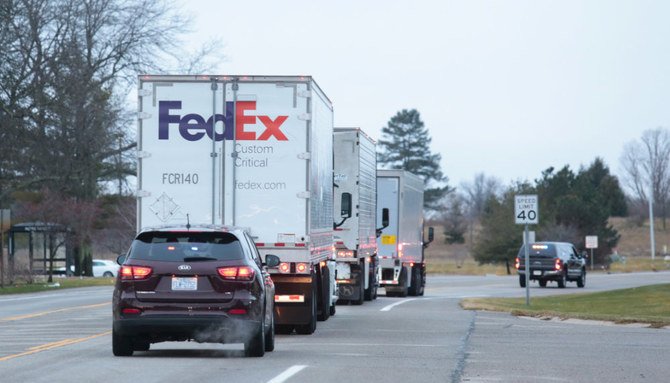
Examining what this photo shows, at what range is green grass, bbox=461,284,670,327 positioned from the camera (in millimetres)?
26000

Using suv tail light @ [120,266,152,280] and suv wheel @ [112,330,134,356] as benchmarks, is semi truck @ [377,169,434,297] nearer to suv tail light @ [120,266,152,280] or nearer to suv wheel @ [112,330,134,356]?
suv wheel @ [112,330,134,356]

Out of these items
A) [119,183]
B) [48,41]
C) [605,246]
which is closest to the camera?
[48,41]

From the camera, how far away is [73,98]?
51156 millimetres

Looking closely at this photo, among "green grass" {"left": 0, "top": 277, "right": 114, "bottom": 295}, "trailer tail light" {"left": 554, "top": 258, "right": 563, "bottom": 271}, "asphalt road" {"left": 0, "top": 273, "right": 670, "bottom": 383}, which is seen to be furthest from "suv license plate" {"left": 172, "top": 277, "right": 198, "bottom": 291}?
"trailer tail light" {"left": 554, "top": 258, "right": 563, "bottom": 271}

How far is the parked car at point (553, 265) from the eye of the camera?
51.2 m

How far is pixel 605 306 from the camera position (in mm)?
30609

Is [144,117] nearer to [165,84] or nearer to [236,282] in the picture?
[165,84]

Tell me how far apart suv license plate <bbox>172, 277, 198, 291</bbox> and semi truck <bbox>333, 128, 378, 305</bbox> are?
11700mm

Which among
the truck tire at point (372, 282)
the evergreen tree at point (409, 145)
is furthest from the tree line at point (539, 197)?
the truck tire at point (372, 282)

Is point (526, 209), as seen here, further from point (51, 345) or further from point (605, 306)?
point (51, 345)

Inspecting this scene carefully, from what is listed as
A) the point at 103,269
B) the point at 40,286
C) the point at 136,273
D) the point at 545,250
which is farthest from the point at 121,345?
the point at 103,269

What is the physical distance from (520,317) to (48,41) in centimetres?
2932

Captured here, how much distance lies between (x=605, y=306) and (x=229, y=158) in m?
13.8


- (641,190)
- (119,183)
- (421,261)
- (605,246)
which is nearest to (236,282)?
(421,261)
